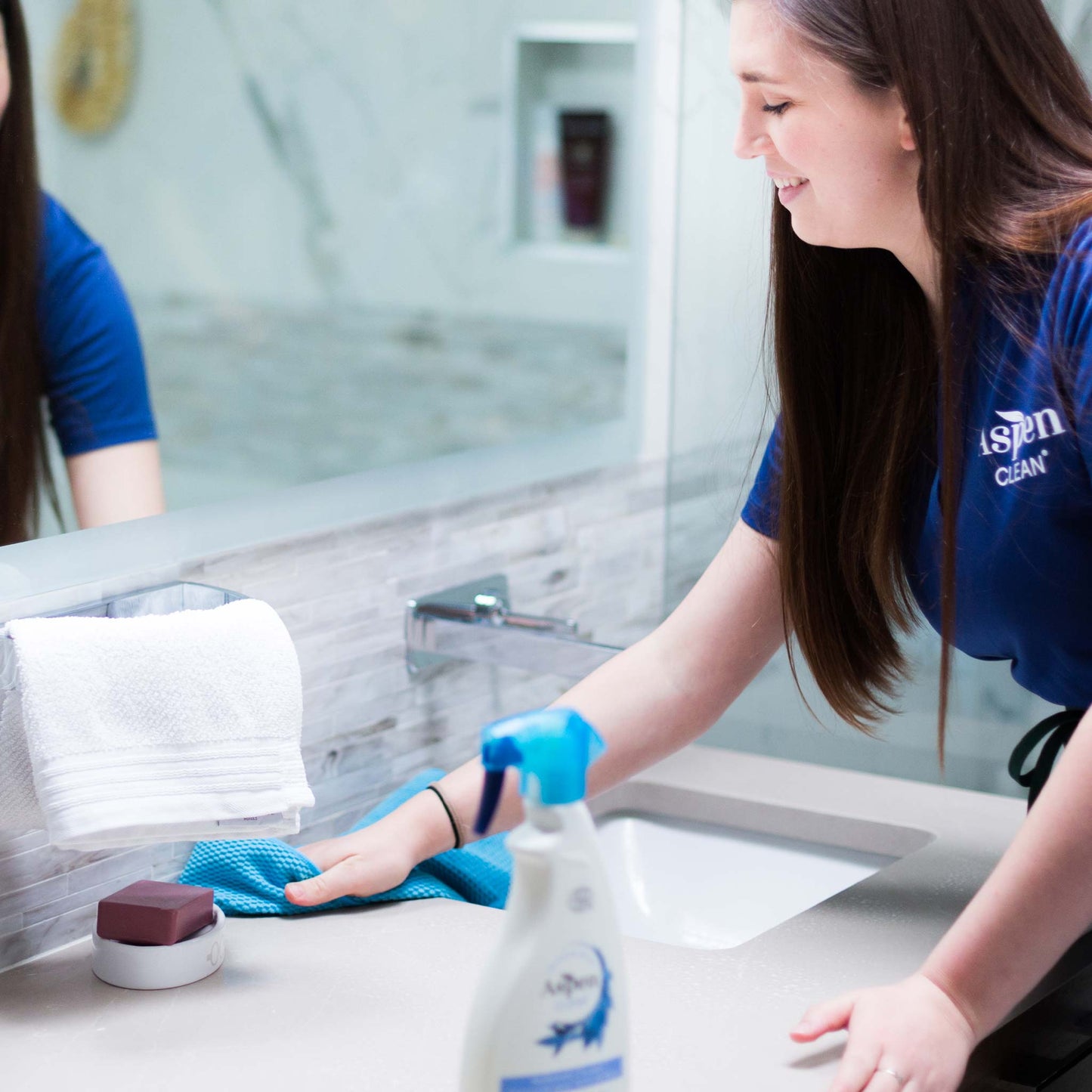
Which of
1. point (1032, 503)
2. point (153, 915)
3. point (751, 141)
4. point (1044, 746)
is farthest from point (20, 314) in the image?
point (1044, 746)

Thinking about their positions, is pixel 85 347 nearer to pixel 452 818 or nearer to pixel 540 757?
pixel 452 818

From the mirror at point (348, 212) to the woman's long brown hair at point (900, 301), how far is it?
47cm

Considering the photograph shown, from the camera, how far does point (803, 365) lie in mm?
1207

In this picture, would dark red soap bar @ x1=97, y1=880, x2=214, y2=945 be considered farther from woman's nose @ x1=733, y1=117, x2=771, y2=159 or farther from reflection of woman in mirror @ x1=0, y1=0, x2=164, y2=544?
woman's nose @ x1=733, y1=117, x2=771, y2=159

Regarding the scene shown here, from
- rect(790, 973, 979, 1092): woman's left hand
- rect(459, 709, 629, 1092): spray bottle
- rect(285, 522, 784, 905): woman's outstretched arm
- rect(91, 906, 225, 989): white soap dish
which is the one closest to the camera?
rect(459, 709, 629, 1092): spray bottle

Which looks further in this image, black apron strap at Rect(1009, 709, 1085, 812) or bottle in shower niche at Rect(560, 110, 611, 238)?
bottle in shower niche at Rect(560, 110, 611, 238)

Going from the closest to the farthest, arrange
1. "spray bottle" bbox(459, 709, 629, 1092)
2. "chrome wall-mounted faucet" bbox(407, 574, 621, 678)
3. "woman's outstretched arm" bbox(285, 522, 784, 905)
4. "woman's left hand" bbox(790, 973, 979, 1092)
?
"spray bottle" bbox(459, 709, 629, 1092)
"woman's left hand" bbox(790, 973, 979, 1092)
"woman's outstretched arm" bbox(285, 522, 784, 905)
"chrome wall-mounted faucet" bbox(407, 574, 621, 678)

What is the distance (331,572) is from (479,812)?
634mm

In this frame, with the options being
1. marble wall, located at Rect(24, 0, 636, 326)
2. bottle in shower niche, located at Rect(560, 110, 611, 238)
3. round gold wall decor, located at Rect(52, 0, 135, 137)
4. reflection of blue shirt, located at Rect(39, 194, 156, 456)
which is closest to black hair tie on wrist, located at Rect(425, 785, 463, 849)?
reflection of blue shirt, located at Rect(39, 194, 156, 456)

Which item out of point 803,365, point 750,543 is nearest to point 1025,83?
point 803,365

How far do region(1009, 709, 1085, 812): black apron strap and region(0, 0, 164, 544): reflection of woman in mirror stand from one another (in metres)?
0.78

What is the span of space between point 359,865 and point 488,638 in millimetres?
332

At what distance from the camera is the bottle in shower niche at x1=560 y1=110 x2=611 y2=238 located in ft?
5.97

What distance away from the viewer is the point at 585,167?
1.85m
